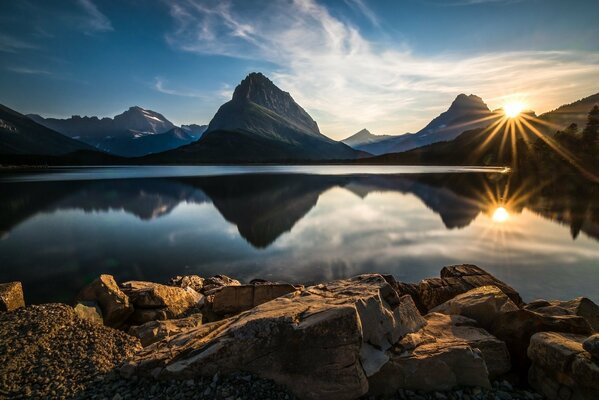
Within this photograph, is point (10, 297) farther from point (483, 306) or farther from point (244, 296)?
point (483, 306)

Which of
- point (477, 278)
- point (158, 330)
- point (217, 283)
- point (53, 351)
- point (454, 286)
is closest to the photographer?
Answer: point (53, 351)

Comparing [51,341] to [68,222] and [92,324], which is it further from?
[68,222]

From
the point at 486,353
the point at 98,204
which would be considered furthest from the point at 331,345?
the point at 98,204

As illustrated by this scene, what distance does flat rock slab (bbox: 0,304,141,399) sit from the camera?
22.4 ft

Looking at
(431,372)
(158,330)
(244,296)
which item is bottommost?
(158,330)

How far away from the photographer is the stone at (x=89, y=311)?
10.6 m

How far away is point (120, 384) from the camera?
6.84 meters

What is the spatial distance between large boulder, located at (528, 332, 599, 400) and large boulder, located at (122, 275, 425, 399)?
3478mm

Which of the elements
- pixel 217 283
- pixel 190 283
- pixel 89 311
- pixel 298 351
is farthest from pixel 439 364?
pixel 190 283

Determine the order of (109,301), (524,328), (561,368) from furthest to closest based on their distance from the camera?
(109,301), (524,328), (561,368)

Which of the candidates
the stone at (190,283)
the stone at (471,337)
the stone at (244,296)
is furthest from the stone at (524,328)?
the stone at (190,283)

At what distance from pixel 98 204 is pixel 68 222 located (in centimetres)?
1522

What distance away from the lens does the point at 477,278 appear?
47.1 ft

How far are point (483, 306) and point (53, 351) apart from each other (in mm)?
12450
